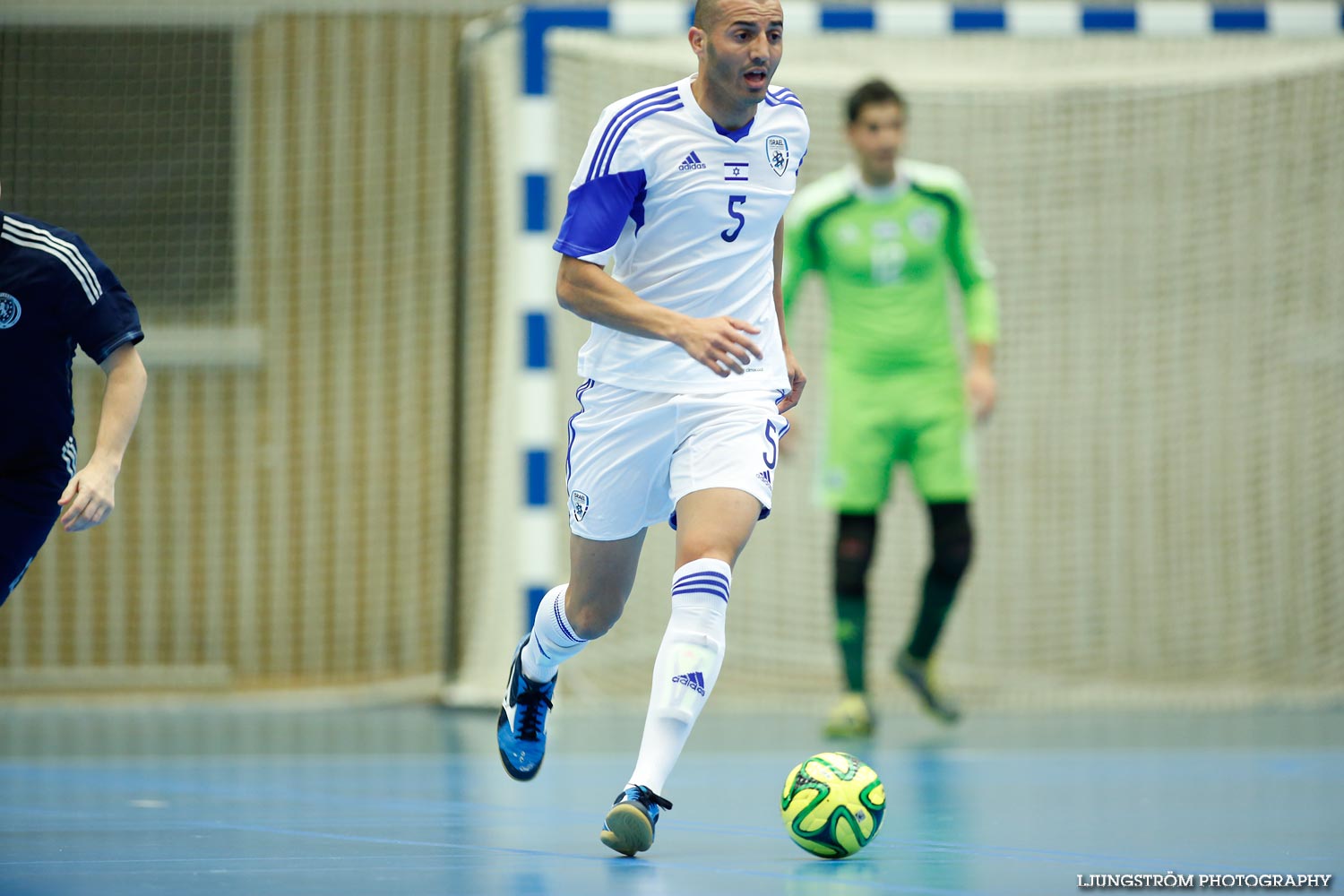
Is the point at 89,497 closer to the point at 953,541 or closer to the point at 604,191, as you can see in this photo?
the point at 604,191

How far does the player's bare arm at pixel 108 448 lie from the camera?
3801mm

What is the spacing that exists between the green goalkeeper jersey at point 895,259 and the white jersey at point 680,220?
299 centimetres

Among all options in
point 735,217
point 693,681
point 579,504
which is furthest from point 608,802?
point 735,217

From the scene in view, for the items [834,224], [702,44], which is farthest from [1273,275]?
[702,44]

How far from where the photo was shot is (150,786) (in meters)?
5.68

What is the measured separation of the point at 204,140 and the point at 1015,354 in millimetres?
5007

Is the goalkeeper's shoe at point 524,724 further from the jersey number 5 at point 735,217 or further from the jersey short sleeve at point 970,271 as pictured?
the jersey short sleeve at point 970,271

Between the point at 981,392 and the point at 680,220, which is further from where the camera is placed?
the point at 981,392

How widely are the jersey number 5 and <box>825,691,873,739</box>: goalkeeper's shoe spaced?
10.4 feet

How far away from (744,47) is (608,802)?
221cm

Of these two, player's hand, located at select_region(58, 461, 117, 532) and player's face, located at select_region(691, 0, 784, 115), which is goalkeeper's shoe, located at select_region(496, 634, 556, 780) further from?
player's face, located at select_region(691, 0, 784, 115)

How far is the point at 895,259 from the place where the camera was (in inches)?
294

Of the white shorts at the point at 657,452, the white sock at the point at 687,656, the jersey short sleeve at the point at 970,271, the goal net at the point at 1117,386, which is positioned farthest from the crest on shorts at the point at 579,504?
the goal net at the point at 1117,386

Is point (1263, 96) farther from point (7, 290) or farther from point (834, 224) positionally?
point (7, 290)
